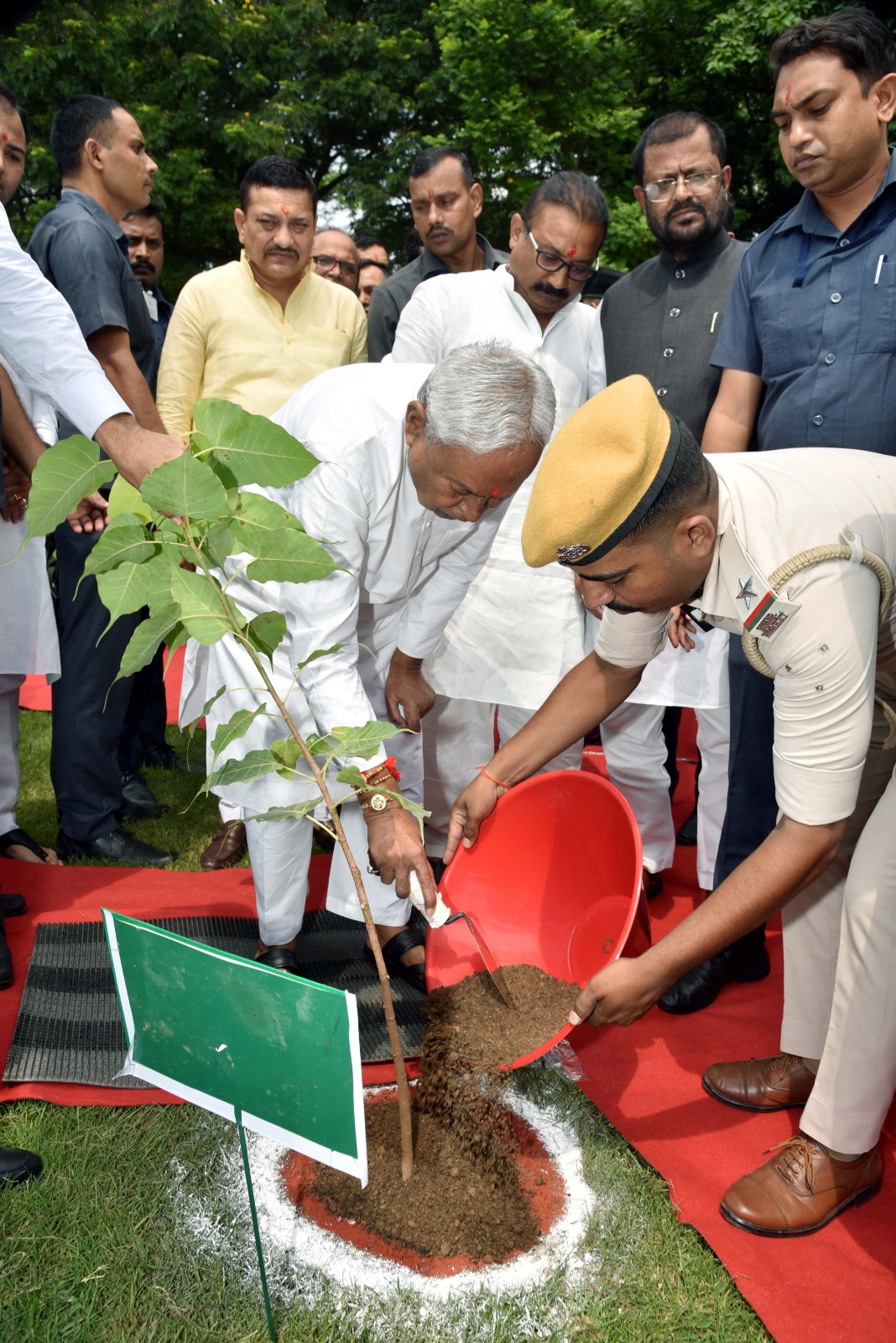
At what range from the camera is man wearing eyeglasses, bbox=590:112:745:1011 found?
3156 mm

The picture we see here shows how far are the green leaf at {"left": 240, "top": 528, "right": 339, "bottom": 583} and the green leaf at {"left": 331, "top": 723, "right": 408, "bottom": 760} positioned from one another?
30 centimetres

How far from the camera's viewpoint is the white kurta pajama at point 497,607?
329 cm

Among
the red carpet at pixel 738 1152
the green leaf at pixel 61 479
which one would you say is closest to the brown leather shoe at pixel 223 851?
the red carpet at pixel 738 1152

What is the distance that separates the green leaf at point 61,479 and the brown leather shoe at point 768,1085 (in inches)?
72.1

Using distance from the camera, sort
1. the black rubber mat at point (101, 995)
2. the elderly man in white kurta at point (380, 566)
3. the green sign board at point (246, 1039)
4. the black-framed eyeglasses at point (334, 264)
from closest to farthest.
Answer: the green sign board at point (246, 1039) → the elderly man in white kurta at point (380, 566) → the black rubber mat at point (101, 995) → the black-framed eyeglasses at point (334, 264)

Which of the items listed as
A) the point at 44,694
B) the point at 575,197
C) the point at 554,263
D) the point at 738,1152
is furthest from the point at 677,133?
the point at 44,694

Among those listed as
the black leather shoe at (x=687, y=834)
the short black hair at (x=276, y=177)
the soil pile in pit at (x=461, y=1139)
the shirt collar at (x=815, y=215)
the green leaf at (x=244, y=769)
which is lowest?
the black leather shoe at (x=687, y=834)

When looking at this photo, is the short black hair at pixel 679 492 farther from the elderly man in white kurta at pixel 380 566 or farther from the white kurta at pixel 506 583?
the white kurta at pixel 506 583

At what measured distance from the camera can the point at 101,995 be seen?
8.77 ft

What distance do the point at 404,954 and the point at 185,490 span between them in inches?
65.4

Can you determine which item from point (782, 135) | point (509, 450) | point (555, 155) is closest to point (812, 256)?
point (782, 135)

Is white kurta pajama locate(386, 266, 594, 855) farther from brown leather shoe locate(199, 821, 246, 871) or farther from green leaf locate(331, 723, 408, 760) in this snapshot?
green leaf locate(331, 723, 408, 760)

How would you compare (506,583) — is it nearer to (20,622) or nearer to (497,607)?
(497,607)

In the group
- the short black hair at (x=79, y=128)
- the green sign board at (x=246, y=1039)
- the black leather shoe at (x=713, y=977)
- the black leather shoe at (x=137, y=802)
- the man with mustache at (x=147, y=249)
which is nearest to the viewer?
the green sign board at (x=246, y=1039)
